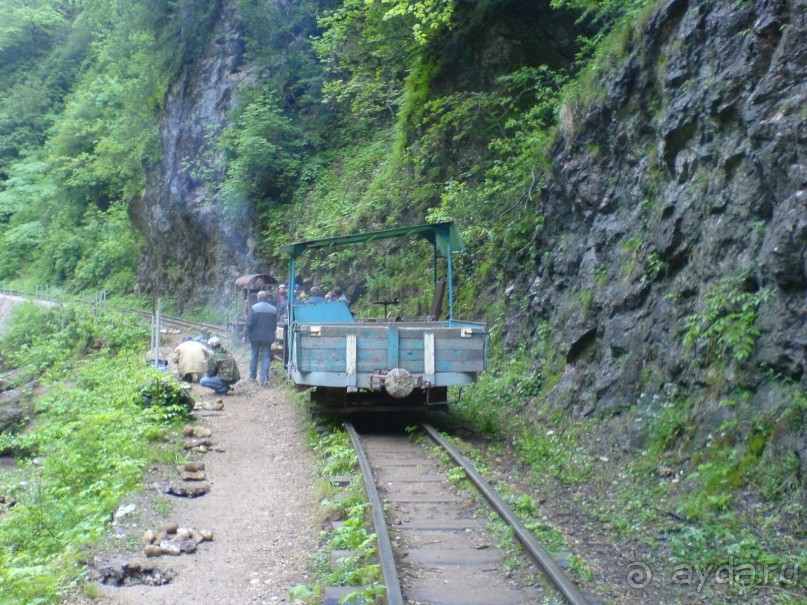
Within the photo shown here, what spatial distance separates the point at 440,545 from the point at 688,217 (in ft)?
17.0

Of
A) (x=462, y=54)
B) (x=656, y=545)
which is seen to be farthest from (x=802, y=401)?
(x=462, y=54)

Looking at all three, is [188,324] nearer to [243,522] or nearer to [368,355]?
[368,355]

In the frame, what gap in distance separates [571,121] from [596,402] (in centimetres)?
534

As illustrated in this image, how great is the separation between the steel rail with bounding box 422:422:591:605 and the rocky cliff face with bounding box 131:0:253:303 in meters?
25.2

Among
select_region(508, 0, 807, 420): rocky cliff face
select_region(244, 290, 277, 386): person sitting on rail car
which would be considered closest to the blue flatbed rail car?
select_region(508, 0, 807, 420): rocky cliff face

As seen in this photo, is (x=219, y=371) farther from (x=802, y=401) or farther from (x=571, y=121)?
(x=802, y=401)

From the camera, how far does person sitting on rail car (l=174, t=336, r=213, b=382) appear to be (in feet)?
52.9

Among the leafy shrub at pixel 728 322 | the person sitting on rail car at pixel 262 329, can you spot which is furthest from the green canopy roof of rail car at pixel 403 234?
the leafy shrub at pixel 728 322

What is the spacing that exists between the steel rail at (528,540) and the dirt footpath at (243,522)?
1.68 m

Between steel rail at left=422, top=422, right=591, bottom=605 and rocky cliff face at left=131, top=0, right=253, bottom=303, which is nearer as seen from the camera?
steel rail at left=422, top=422, right=591, bottom=605

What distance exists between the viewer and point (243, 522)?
7535 millimetres

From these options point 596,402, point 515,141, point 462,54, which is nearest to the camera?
point 596,402

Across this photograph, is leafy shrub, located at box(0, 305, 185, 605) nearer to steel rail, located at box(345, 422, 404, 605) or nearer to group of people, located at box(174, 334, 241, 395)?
group of people, located at box(174, 334, 241, 395)

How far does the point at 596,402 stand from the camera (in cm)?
1014
